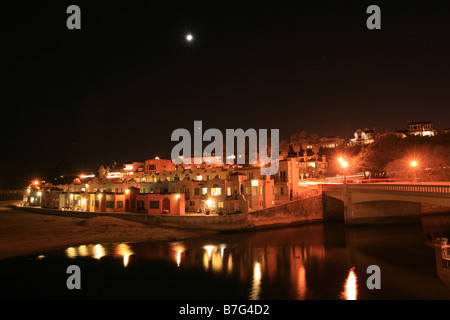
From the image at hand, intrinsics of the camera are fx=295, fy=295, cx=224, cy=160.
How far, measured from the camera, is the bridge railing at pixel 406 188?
25694 mm

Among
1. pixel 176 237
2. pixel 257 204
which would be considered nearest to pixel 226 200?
pixel 257 204

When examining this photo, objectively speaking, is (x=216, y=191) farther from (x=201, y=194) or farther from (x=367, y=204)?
(x=367, y=204)

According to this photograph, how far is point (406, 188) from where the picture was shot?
31.1 meters

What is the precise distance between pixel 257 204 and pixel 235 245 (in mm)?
11772

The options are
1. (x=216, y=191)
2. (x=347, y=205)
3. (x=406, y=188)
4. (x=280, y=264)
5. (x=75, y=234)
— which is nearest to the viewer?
(x=280, y=264)

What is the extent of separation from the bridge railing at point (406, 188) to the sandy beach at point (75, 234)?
21385 millimetres

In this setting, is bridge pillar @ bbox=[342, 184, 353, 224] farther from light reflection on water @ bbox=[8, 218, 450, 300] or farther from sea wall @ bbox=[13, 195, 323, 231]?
sea wall @ bbox=[13, 195, 323, 231]

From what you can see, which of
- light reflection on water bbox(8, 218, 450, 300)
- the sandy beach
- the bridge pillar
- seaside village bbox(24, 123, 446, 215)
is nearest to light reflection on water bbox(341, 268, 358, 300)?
light reflection on water bbox(8, 218, 450, 300)

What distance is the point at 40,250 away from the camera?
1140 inches

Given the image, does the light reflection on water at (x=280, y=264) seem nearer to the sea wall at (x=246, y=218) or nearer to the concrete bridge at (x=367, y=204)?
the sea wall at (x=246, y=218)

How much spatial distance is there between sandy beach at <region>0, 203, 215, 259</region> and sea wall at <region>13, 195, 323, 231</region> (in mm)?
1336

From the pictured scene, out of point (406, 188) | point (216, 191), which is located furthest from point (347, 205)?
point (216, 191)

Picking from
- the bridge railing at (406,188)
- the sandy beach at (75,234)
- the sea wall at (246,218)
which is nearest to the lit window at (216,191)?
the sea wall at (246,218)

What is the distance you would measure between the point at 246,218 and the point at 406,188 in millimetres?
18818
